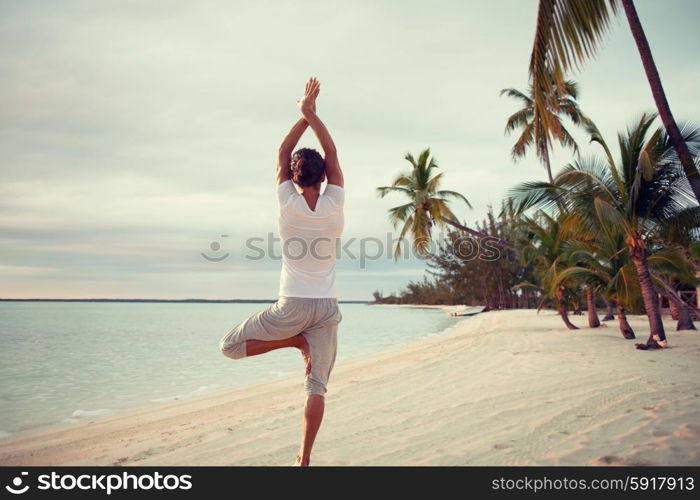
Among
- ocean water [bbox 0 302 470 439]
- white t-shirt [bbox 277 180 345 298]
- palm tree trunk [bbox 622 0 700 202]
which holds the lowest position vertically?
ocean water [bbox 0 302 470 439]

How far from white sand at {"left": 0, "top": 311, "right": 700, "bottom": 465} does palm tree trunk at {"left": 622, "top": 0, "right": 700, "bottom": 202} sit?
87.2 inches

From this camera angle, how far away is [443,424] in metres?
4.26

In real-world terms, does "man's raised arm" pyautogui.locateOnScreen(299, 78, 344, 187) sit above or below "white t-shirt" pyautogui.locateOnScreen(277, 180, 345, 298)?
above

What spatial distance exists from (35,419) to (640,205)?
36.2 feet

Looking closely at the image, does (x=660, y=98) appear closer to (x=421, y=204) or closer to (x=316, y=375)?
(x=316, y=375)

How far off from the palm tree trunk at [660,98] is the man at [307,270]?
398cm

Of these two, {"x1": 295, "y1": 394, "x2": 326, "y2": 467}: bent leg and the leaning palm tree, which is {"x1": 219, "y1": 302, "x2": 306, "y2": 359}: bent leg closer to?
{"x1": 295, "y1": 394, "x2": 326, "y2": 467}: bent leg

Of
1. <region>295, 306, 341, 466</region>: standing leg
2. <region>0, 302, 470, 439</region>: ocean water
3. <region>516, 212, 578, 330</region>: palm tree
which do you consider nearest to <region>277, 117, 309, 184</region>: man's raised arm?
<region>295, 306, 341, 466</region>: standing leg

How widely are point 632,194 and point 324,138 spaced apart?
28.3 ft

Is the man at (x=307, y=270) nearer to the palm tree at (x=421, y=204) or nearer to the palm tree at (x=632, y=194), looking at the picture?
the palm tree at (x=632, y=194)

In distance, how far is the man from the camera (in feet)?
9.31

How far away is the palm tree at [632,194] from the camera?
9367 millimetres
